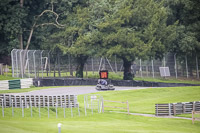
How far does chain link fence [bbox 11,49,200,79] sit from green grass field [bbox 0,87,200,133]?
1536 centimetres

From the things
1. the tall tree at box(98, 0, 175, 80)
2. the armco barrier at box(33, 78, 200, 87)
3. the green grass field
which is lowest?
the green grass field

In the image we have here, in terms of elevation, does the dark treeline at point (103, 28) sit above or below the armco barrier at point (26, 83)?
above

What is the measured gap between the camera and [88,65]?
74.9 m

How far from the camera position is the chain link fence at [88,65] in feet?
218

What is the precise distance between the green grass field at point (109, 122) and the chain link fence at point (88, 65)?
15.4 metres

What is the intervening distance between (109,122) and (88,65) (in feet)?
129

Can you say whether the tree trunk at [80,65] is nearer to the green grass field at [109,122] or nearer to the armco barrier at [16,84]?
the armco barrier at [16,84]

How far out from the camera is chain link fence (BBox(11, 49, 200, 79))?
66312 mm

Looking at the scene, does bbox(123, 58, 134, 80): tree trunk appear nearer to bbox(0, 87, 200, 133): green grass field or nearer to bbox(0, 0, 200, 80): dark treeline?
bbox(0, 0, 200, 80): dark treeline

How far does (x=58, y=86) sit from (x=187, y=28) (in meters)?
23.9

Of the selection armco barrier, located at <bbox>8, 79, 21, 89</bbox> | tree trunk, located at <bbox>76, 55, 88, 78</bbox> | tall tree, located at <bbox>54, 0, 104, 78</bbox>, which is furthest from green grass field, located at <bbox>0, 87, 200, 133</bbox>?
tree trunk, located at <bbox>76, 55, 88, 78</bbox>

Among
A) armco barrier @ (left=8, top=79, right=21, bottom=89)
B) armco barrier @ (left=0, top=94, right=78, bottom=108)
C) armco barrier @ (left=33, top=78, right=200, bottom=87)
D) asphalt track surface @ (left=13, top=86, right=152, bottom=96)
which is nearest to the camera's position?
armco barrier @ (left=0, top=94, right=78, bottom=108)

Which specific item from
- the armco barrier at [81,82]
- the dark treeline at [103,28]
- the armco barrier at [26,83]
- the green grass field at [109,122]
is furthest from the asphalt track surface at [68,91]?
the dark treeline at [103,28]

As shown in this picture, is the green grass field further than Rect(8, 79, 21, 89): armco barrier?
No
